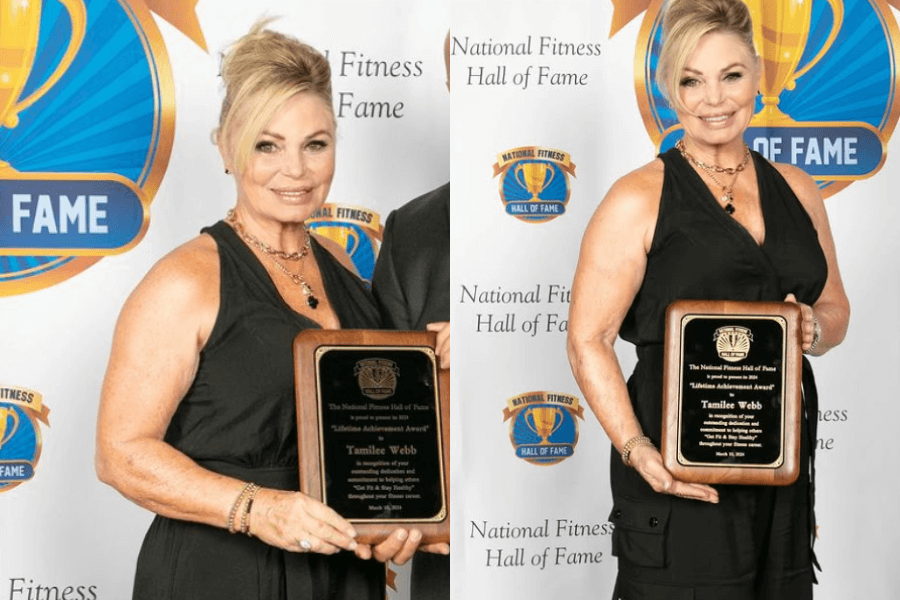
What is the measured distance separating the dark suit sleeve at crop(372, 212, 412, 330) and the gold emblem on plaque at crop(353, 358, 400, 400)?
20 centimetres

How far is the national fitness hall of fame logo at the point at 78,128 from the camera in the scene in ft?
8.38

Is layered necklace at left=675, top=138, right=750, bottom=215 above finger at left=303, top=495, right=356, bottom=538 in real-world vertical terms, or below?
above

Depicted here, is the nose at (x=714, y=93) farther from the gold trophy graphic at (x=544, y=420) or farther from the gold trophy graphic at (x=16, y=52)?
the gold trophy graphic at (x=16, y=52)

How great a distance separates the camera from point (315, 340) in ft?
8.02

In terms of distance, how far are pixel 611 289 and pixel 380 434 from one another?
0.56 meters

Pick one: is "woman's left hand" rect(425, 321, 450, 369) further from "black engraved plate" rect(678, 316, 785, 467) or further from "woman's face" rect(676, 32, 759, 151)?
"woman's face" rect(676, 32, 759, 151)

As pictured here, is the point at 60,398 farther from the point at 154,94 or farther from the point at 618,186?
the point at 618,186

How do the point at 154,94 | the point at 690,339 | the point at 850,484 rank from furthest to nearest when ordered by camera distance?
the point at 850,484 < the point at 154,94 < the point at 690,339

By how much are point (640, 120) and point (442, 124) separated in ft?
1.41

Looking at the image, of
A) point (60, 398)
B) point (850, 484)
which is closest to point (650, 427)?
point (850, 484)

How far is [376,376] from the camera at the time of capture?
8.11 ft

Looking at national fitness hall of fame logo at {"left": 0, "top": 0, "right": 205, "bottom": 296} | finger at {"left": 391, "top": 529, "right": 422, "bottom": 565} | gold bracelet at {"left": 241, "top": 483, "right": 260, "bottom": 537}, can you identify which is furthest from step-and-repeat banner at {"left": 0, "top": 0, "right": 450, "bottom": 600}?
finger at {"left": 391, "top": 529, "right": 422, "bottom": 565}

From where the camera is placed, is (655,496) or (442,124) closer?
(655,496)

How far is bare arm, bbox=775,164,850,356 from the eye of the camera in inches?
105
